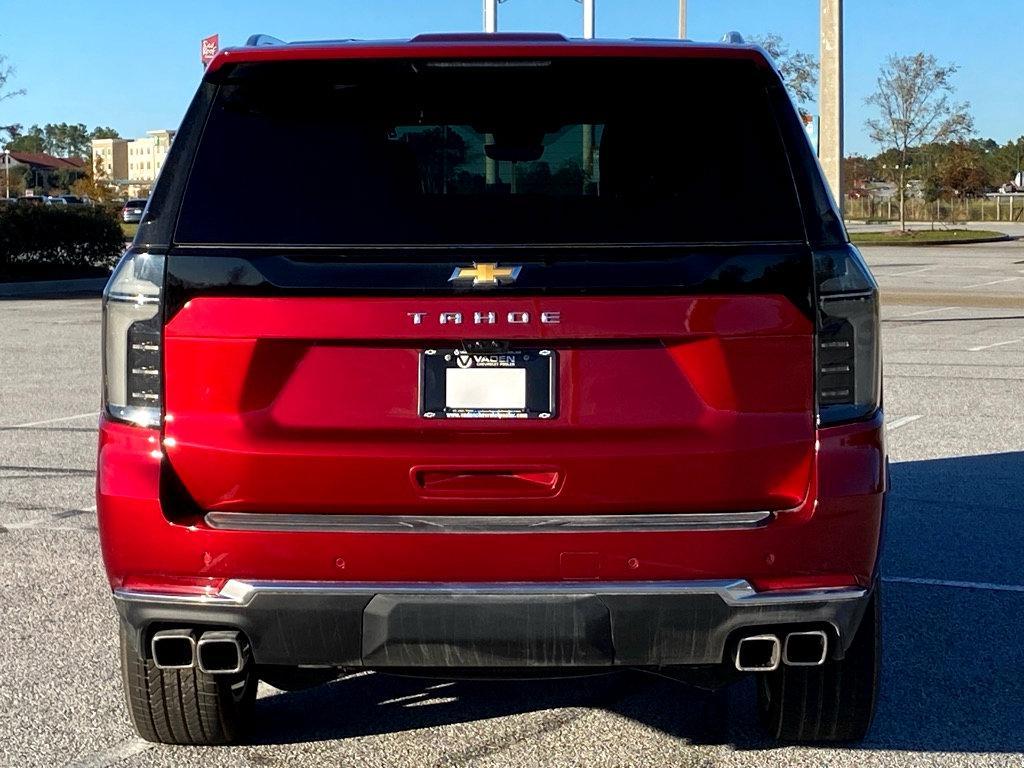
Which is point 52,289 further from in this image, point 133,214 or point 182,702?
point 182,702

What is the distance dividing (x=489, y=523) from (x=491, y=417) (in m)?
0.25

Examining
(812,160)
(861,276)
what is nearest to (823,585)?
(861,276)

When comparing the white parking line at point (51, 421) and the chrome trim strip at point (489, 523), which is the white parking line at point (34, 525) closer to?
the white parking line at point (51, 421)

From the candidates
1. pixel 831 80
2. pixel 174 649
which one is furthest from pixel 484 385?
pixel 831 80

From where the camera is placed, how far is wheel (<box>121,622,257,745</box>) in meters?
4.38

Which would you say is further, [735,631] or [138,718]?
[138,718]

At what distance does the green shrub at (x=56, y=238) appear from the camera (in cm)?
3281

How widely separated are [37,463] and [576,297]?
6571mm

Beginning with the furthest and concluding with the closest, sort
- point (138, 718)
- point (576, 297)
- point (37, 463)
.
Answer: point (37, 463) → point (138, 718) → point (576, 297)

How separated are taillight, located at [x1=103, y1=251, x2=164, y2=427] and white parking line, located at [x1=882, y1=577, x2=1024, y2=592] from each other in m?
3.73

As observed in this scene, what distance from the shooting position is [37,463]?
958 centimetres

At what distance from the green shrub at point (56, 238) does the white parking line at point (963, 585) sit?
2856cm

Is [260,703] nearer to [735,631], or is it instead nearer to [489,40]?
[735,631]

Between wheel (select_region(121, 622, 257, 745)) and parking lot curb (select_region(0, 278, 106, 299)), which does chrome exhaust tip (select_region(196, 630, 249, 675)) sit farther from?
parking lot curb (select_region(0, 278, 106, 299))
